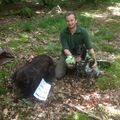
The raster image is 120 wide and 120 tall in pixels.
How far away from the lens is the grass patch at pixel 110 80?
265 inches

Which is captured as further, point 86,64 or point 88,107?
point 86,64

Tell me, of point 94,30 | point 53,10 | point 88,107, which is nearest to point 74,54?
point 88,107

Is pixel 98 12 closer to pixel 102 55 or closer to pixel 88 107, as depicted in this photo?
pixel 102 55

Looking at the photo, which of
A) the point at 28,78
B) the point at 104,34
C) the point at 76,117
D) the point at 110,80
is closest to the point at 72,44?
the point at 110,80

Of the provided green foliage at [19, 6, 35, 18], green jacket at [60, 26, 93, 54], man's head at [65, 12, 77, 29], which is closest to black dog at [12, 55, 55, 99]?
green jacket at [60, 26, 93, 54]

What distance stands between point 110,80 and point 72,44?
1120 mm

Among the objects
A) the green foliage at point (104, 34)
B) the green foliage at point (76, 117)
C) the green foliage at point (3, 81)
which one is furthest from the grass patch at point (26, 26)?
the green foliage at point (76, 117)

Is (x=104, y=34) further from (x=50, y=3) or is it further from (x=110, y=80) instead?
(x=50, y=3)

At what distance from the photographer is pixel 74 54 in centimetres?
703

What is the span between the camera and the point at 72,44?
6887 mm

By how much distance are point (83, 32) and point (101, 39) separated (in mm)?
2985

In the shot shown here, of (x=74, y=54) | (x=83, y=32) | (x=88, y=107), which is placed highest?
(x=83, y=32)

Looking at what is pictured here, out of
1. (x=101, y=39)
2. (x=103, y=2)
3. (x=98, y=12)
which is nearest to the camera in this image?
(x=101, y=39)

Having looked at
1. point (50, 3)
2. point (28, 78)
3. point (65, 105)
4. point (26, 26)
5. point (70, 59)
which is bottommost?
point (50, 3)
